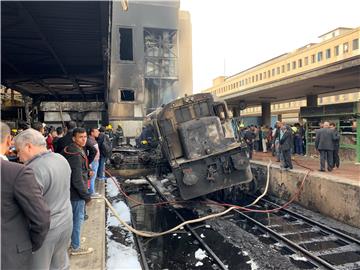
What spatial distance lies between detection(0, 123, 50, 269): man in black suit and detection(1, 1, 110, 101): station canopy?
5570mm

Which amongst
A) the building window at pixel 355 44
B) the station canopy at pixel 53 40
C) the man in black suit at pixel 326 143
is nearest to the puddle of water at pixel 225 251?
the man in black suit at pixel 326 143

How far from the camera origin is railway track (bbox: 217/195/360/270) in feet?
20.6

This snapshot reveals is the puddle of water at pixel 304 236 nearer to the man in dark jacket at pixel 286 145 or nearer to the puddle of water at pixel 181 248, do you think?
the puddle of water at pixel 181 248

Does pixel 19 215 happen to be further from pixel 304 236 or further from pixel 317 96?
pixel 317 96

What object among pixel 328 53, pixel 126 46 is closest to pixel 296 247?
pixel 126 46

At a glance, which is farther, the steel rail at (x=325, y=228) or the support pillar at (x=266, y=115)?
the support pillar at (x=266, y=115)

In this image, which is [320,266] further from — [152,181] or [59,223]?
[152,181]

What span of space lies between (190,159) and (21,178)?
24.3 feet

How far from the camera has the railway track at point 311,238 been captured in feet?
20.6

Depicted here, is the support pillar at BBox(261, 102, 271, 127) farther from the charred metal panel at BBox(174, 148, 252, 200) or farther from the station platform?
the charred metal panel at BBox(174, 148, 252, 200)

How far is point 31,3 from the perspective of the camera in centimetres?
732

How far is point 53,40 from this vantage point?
998cm

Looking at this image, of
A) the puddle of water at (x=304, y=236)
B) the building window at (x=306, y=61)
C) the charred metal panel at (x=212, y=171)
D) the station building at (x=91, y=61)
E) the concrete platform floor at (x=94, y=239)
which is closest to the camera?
the concrete platform floor at (x=94, y=239)

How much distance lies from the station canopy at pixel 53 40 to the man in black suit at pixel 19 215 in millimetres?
5570
